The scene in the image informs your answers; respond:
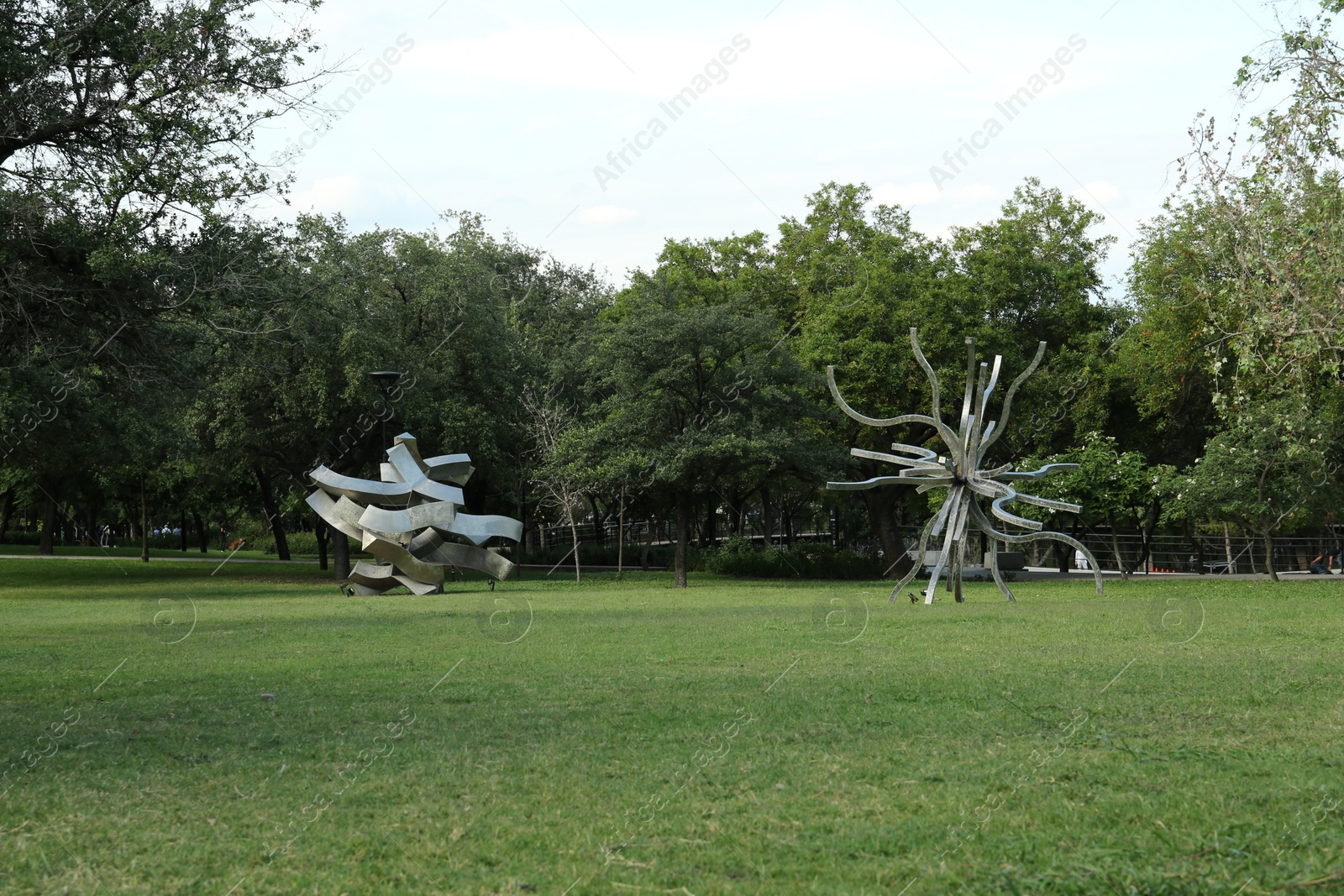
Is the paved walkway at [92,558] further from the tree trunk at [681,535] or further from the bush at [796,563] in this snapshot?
the tree trunk at [681,535]

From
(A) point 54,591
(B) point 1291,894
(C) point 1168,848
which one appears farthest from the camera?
(A) point 54,591

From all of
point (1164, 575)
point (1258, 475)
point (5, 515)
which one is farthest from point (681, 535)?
point (5, 515)

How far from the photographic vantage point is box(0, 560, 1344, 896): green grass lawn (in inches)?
201

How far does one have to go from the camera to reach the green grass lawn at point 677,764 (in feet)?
16.8

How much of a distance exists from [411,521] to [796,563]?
1560cm

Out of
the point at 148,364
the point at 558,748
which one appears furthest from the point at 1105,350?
the point at 558,748

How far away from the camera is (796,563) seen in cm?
3759

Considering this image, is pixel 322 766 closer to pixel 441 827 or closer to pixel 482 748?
pixel 482 748

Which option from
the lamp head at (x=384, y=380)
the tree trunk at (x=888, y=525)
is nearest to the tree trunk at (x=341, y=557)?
the lamp head at (x=384, y=380)

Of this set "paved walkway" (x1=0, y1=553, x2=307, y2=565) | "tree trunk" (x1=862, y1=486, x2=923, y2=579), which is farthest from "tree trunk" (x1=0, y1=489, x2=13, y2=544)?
"tree trunk" (x1=862, y1=486, x2=923, y2=579)

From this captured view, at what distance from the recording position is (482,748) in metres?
7.73

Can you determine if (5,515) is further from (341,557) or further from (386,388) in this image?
(386,388)

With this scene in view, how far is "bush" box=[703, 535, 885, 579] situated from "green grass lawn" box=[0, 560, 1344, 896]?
70.6 feet

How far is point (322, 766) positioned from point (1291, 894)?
5179 mm
